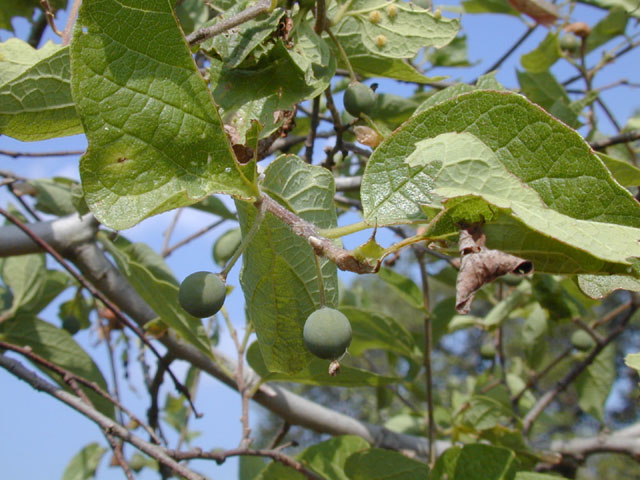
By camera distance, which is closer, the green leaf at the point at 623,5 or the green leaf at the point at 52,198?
the green leaf at the point at 52,198

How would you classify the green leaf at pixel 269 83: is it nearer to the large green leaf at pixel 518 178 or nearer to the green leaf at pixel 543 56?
the large green leaf at pixel 518 178

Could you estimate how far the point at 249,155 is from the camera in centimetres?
111

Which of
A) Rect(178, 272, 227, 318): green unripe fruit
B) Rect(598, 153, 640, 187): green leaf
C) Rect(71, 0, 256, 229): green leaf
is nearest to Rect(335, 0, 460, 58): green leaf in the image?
Rect(598, 153, 640, 187): green leaf

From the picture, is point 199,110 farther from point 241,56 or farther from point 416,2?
point 416,2

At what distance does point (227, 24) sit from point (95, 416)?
1.06 meters

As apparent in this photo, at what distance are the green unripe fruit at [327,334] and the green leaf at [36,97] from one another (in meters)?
0.65

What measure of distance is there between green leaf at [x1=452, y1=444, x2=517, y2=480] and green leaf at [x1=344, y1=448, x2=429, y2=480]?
12 cm

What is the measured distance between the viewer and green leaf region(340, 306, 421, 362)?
2.29 m

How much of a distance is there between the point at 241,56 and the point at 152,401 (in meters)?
1.60

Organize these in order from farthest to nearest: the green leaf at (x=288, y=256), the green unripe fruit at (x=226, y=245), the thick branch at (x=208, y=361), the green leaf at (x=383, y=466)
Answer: the green unripe fruit at (x=226, y=245), the thick branch at (x=208, y=361), the green leaf at (x=383, y=466), the green leaf at (x=288, y=256)

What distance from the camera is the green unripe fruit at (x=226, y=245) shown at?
2686mm

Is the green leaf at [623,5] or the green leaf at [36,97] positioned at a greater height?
the green leaf at [36,97]

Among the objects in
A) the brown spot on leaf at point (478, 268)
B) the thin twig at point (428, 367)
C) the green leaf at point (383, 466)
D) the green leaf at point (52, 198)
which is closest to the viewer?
the brown spot on leaf at point (478, 268)

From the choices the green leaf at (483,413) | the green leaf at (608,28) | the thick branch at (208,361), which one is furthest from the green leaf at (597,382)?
the green leaf at (608,28)
